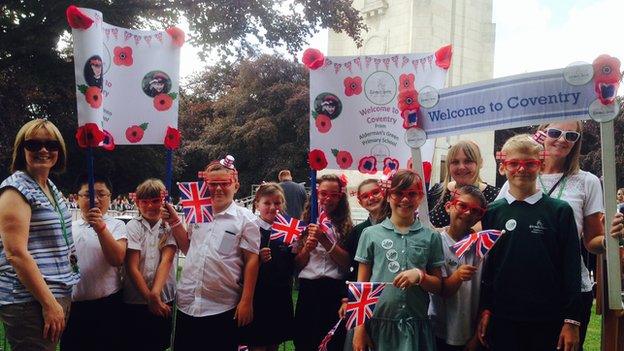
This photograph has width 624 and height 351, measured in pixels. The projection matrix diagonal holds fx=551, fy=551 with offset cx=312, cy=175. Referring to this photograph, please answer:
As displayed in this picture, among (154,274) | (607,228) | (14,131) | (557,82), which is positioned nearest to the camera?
(607,228)

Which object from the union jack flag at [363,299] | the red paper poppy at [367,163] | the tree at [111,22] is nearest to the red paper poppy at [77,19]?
the red paper poppy at [367,163]

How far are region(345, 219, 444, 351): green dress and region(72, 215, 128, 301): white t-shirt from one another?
2000mm

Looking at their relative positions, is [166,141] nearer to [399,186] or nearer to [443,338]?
[399,186]

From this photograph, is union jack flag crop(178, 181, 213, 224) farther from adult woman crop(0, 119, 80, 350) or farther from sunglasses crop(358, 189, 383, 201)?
sunglasses crop(358, 189, 383, 201)

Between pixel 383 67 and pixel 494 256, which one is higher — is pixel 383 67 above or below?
above

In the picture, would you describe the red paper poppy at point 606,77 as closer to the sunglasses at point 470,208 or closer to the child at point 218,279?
the sunglasses at point 470,208

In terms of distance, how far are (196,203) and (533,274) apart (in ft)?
7.89

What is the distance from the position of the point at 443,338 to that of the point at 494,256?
0.69 metres

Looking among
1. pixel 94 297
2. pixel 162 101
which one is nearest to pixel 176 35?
pixel 162 101

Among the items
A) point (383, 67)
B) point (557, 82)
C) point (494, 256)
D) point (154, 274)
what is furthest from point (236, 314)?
point (557, 82)

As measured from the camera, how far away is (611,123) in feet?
10.8

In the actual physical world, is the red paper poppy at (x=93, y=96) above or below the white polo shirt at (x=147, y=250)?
above

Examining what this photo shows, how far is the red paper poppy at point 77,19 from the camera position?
3969mm

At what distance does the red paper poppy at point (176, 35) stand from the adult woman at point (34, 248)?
61.6 inches
